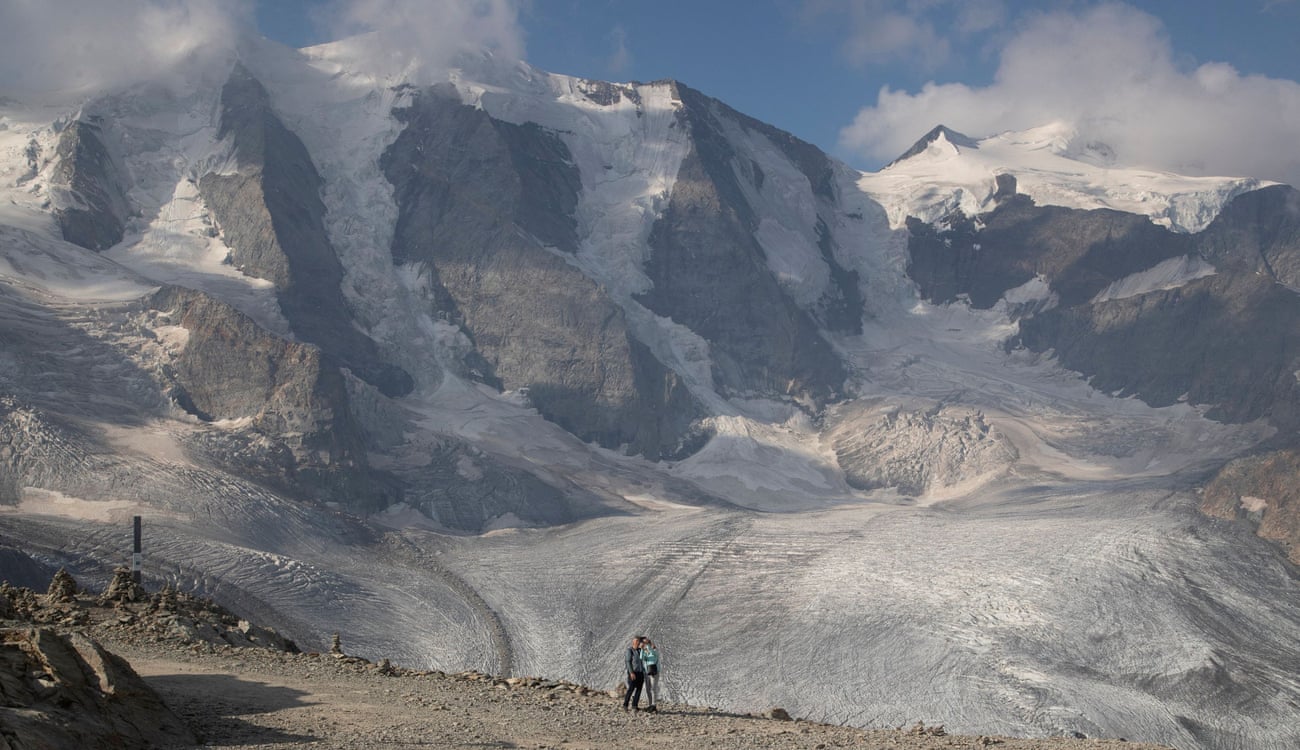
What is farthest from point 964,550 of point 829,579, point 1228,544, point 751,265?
point 751,265

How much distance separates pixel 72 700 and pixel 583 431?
141m

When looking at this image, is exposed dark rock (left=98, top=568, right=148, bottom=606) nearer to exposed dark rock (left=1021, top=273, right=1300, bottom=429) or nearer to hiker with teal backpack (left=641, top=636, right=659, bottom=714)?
hiker with teal backpack (left=641, top=636, right=659, bottom=714)

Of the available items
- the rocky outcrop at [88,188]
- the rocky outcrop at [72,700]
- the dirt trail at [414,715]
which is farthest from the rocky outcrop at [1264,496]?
the rocky outcrop at [88,188]

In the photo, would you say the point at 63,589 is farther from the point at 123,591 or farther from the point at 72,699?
the point at 72,699

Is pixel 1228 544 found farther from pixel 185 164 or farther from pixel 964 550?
pixel 185 164

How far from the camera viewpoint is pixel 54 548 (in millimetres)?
77375

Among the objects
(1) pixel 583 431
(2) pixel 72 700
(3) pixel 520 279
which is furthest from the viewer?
(3) pixel 520 279

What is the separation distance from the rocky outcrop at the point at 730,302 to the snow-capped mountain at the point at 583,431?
535 mm

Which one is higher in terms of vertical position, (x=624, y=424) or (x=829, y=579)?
(x=624, y=424)

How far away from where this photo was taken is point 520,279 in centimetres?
17025

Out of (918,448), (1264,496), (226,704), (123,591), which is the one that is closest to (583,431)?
(918,448)

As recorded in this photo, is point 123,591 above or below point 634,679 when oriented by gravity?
above

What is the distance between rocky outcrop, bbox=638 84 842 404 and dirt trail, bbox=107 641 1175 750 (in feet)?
494

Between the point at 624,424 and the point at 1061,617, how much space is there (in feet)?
255
